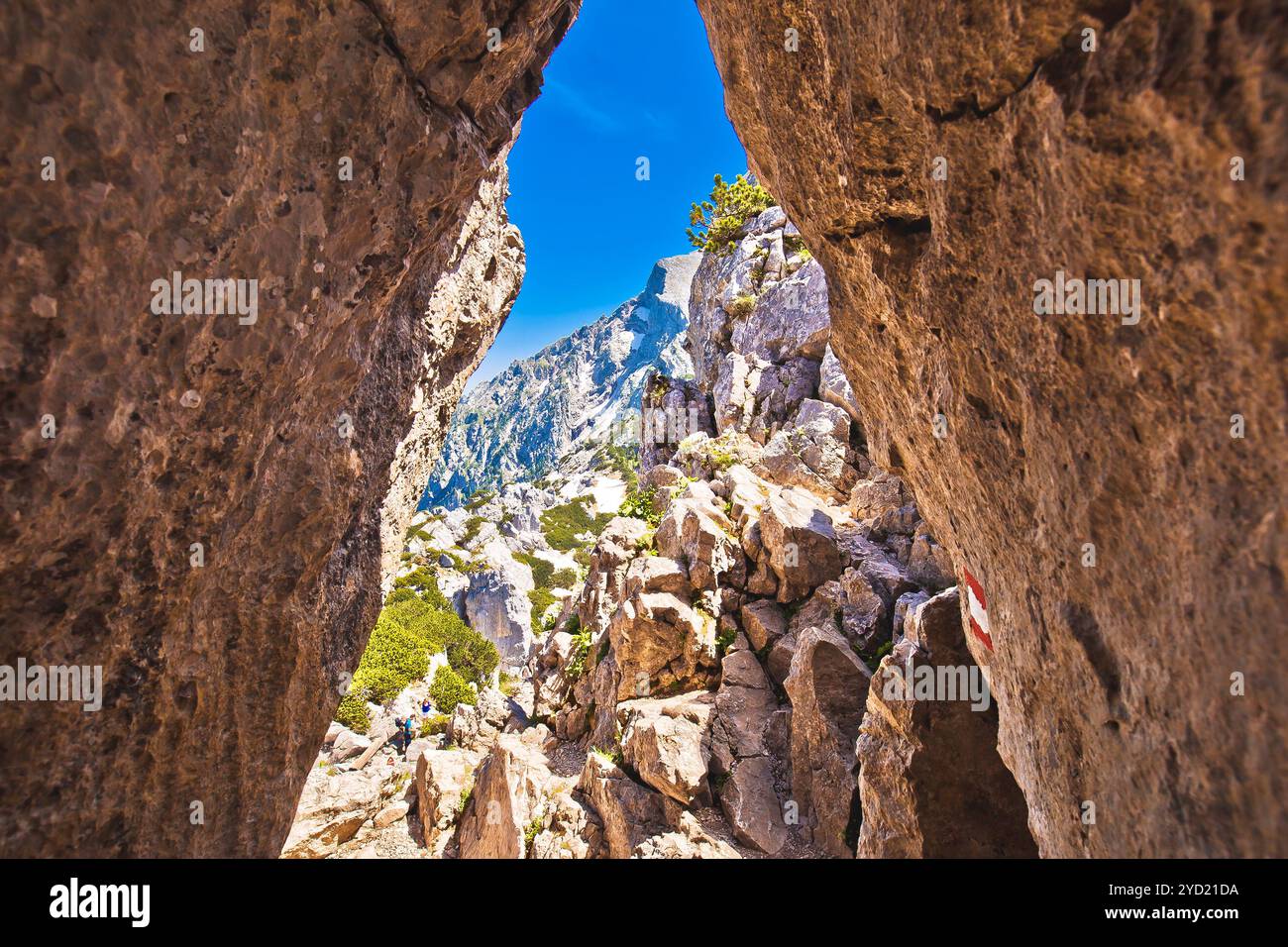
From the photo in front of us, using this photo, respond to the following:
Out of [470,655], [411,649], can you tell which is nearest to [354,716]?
[411,649]

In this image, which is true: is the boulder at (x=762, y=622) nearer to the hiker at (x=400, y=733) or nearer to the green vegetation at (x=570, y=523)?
the hiker at (x=400, y=733)

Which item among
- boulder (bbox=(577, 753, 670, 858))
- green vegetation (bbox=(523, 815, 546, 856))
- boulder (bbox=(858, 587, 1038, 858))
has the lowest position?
green vegetation (bbox=(523, 815, 546, 856))

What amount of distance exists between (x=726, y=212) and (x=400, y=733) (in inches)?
1355

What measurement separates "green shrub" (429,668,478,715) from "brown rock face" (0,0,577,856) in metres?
25.7

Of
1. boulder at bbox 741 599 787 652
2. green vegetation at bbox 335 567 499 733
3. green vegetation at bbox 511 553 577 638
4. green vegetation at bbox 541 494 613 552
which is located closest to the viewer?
boulder at bbox 741 599 787 652

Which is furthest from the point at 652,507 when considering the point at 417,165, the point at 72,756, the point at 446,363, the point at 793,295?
the point at 72,756

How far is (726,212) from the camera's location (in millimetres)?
34750

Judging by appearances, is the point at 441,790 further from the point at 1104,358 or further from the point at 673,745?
the point at 1104,358

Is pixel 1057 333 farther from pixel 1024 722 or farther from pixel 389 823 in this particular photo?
pixel 389 823

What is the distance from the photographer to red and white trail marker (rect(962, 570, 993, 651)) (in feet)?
20.5

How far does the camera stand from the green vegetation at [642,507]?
82.9ft

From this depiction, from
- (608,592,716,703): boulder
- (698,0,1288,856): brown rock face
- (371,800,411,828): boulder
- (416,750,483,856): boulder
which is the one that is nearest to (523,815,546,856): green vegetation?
(608,592,716,703): boulder

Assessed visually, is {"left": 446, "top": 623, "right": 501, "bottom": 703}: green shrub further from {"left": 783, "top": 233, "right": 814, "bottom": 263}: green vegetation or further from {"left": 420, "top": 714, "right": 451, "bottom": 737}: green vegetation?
{"left": 783, "top": 233, "right": 814, "bottom": 263}: green vegetation

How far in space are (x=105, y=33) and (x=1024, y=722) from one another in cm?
917
